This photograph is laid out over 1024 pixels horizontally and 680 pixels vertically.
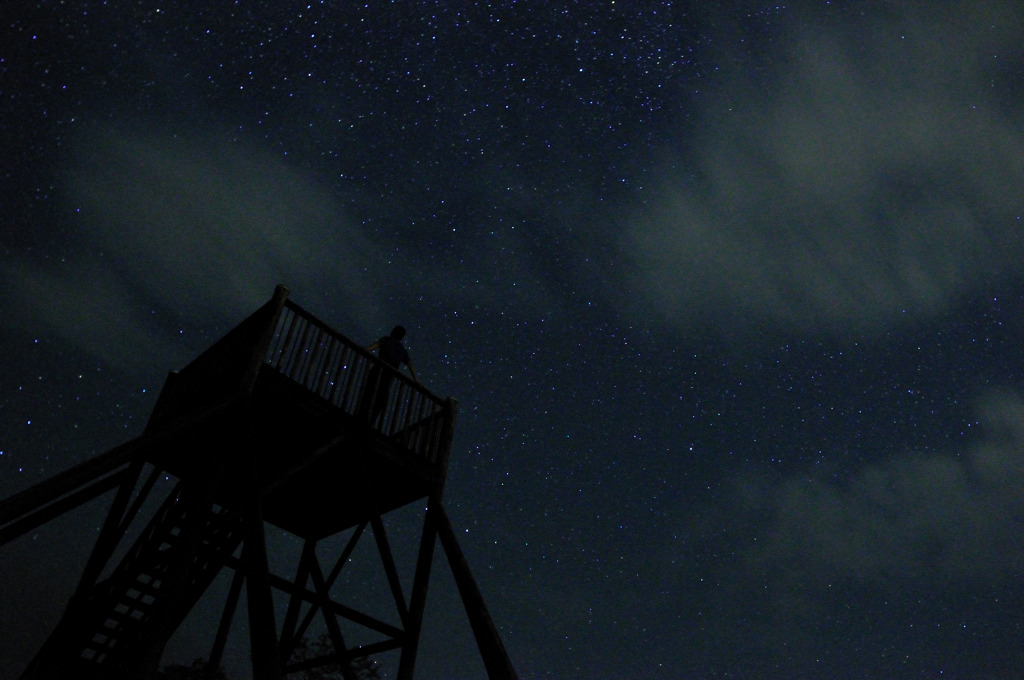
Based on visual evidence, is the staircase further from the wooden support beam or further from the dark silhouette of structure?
the wooden support beam

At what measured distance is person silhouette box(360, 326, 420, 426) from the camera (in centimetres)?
820

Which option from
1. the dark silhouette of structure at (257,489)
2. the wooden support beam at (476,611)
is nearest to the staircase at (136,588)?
the dark silhouette of structure at (257,489)

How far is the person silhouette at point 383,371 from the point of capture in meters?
8.20

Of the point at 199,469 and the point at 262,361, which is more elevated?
the point at 262,361

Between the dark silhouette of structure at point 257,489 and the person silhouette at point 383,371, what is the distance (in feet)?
0.35

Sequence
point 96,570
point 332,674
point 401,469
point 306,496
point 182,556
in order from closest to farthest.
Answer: point 182,556
point 96,570
point 401,469
point 306,496
point 332,674

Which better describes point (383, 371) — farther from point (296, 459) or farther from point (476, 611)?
point (476, 611)

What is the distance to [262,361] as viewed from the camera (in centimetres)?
713

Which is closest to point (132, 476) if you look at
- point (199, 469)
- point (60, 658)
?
point (199, 469)

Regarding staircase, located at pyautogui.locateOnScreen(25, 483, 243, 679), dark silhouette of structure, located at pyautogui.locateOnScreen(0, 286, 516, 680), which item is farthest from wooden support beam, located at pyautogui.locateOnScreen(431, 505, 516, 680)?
staircase, located at pyautogui.locateOnScreen(25, 483, 243, 679)

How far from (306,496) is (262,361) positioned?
2.57m

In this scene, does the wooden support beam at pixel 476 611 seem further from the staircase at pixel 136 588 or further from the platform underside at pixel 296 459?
the staircase at pixel 136 588

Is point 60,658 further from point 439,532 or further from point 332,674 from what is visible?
point 332,674

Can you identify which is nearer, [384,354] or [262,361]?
[262,361]
